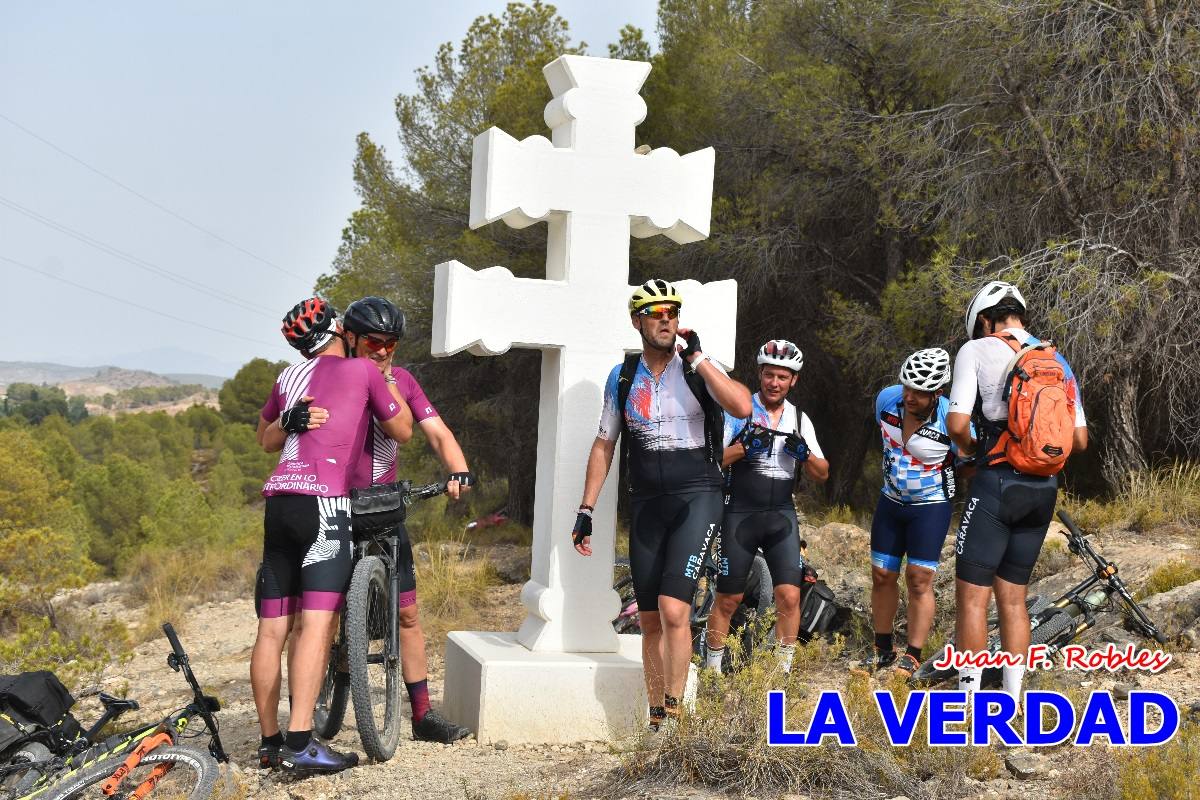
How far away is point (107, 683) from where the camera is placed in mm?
8625

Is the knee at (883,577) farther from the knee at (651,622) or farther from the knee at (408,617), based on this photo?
the knee at (408,617)

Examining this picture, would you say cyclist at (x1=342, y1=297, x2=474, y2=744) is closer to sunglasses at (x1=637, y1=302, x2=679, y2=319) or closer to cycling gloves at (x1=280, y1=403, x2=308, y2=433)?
cycling gloves at (x1=280, y1=403, x2=308, y2=433)

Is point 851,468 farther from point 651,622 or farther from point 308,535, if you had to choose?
point 308,535

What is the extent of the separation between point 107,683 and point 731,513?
4.95 m

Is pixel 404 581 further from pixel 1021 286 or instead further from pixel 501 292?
pixel 1021 286

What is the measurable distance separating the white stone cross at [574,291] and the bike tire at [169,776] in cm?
172

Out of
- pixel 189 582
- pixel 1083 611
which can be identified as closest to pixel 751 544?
pixel 1083 611

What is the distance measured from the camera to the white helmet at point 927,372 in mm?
6238

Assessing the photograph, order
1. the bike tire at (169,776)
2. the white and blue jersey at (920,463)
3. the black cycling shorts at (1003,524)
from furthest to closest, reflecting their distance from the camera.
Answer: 1. the white and blue jersey at (920,463)
2. the black cycling shorts at (1003,524)
3. the bike tire at (169,776)

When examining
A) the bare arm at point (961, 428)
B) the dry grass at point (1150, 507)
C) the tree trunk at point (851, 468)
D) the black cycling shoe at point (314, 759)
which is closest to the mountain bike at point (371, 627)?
the black cycling shoe at point (314, 759)

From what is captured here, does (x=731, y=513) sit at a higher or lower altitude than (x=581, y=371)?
lower

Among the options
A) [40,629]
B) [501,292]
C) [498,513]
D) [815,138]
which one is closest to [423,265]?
[498,513]

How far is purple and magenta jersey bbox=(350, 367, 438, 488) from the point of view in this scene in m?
5.19

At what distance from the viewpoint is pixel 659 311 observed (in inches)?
202
